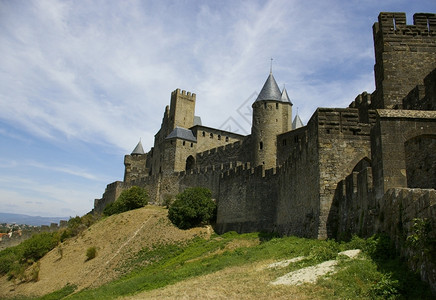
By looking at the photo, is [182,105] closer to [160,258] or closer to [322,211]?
[160,258]

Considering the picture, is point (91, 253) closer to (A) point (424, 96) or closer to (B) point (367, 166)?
(B) point (367, 166)

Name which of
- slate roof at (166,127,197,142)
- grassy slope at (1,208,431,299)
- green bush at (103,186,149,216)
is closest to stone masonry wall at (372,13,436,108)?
grassy slope at (1,208,431,299)

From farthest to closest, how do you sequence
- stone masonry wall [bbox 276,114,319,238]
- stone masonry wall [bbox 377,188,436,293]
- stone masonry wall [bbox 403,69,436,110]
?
stone masonry wall [bbox 276,114,319,238] < stone masonry wall [bbox 403,69,436,110] < stone masonry wall [bbox 377,188,436,293]

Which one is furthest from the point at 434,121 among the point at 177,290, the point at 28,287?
the point at 28,287

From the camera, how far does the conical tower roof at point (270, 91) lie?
4534 centimetres

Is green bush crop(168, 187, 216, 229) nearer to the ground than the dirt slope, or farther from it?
farther from it

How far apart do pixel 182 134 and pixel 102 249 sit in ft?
88.1

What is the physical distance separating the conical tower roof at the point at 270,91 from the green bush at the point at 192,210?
12868mm

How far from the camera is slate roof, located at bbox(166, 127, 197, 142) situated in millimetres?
57344

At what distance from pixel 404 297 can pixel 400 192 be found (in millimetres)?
3270

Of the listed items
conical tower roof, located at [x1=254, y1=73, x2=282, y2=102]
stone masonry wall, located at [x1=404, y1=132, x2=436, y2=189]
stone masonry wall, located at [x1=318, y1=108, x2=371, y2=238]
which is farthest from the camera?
conical tower roof, located at [x1=254, y1=73, x2=282, y2=102]

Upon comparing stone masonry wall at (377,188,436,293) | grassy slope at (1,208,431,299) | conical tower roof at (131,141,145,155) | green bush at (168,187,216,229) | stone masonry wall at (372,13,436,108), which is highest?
conical tower roof at (131,141,145,155)

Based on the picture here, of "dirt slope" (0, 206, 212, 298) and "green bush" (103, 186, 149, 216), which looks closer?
"dirt slope" (0, 206, 212, 298)

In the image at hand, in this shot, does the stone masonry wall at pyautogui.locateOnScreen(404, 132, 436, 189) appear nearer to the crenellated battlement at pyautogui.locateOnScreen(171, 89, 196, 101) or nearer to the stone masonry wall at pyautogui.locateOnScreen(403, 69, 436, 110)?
the stone masonry wall at pyautogui.locateOnScreen(403, 69, 436, 110)
